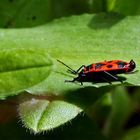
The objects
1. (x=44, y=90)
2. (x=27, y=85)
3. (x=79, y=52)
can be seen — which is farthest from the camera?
(x=79, y=52)

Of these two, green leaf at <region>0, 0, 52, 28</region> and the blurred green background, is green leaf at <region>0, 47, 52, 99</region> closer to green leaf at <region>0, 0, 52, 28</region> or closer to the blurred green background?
the blurred green background

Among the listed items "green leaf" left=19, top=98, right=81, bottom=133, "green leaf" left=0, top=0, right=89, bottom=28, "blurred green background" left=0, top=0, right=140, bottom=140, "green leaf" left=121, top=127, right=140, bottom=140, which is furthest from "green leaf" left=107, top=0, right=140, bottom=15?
"green leaf" left=19, top=98, right=81, bottom=133

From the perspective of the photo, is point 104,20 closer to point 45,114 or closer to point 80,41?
point 80,41

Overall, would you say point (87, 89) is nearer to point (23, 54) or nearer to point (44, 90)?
point (44, 90)

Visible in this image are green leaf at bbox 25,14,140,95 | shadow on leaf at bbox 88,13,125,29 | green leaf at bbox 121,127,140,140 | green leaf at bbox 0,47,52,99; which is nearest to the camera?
green leaf at bbox 0,47,52,99

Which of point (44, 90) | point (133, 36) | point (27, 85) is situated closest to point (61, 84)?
point (44, 90)
